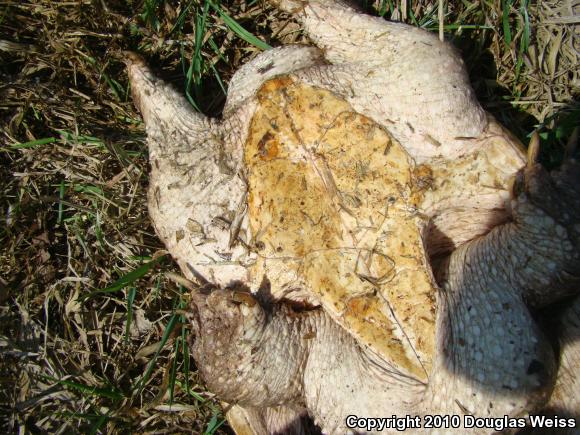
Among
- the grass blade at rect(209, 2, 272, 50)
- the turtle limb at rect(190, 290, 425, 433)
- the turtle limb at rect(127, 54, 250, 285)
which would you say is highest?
the grass blade at rect(209, 2, 272, 50)

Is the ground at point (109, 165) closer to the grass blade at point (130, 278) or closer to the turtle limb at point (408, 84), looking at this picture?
the grass blade at point (130, 278)

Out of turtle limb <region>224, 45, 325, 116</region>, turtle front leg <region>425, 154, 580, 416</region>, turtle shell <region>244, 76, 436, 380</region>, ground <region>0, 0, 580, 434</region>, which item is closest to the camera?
turtle front leg <region>425, 154, 580, 416</region>

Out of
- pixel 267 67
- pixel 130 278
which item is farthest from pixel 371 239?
pixel 130 278

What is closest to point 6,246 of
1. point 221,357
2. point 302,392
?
point 221,357

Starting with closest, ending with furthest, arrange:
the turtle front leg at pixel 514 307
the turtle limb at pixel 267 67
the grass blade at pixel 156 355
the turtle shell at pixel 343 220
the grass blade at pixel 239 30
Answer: the turtle front leg at pixel 514 307 → the turtle shell at pixel 343 220 → the turtle limb at pixel 267 67 → the grass blade at pixel 156 355 → the grass blade at pixel 239 30

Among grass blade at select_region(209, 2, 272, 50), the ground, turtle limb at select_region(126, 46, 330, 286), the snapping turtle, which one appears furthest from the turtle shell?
the ground

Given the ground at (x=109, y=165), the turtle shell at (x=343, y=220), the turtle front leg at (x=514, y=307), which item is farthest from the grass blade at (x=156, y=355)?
the turtle front leg at (x=514, y=307)

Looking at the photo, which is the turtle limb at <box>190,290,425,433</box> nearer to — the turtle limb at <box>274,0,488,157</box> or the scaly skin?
the scaly skin
